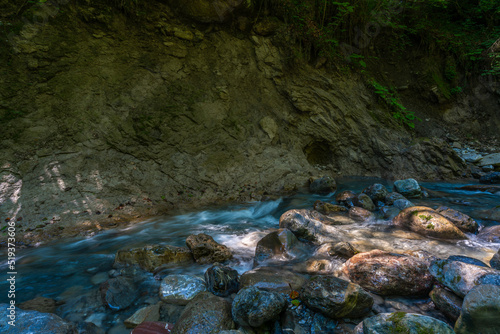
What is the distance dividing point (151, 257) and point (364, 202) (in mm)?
4245

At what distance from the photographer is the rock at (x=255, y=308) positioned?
201cm

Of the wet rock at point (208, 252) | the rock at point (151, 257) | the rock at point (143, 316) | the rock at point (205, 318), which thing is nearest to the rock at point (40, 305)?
the rock at point (151, 257)

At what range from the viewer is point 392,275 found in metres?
2.46

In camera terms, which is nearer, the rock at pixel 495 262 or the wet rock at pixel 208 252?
the rock at pixel 495 262

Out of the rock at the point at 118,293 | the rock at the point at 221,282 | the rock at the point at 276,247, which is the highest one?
the rock at the point at 118,293

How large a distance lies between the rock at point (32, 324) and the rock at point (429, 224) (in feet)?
14.8

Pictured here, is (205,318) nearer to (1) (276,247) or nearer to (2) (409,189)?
(1) (276,247)

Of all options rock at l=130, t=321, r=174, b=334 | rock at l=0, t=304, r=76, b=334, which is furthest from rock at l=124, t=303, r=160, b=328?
rock at l=0, t=304, r=76, b=334

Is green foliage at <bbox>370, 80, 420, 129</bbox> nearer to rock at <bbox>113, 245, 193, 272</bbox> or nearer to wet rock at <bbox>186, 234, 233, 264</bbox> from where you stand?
wet rock at <bbox>186, 234, 233, 264</bbox>

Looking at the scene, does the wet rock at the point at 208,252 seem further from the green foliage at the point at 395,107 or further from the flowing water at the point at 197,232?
the green foliage at the point at 395,107

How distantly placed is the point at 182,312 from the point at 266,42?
782 cm

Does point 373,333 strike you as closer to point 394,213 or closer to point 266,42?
point 394,213

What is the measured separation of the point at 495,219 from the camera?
4426mm

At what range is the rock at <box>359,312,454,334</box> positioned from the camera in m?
1.63
